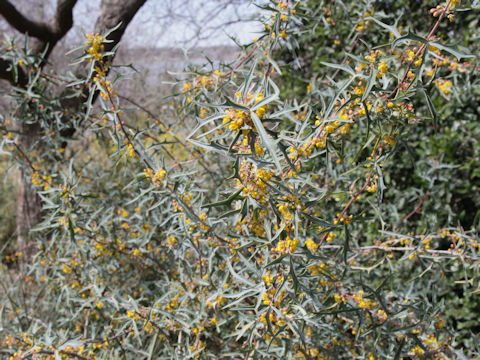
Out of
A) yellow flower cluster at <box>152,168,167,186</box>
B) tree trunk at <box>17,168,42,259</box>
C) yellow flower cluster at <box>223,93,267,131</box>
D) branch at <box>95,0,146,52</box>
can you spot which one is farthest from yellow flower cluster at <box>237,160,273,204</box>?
tree trunk at <box>17,168,42,259</box>

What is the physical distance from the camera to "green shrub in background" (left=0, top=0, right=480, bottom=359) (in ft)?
3.75

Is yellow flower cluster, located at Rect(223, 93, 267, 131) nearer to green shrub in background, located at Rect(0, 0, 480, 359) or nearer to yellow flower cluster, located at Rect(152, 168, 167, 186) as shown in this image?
green shrub in background, located at Rect(0, 0, 480, 359)

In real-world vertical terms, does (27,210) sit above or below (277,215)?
below

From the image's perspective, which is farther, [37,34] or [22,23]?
[37,34]

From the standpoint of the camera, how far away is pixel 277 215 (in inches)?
44.4

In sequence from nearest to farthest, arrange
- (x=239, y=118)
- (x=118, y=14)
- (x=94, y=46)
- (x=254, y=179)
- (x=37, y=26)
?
(x=239, y=118)
(x=254, y=179)
(x=94, y=46)
(x=118, y=14)
(x=37, y=26)

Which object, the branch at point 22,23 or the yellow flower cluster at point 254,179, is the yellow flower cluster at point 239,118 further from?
the branch at point 22,23

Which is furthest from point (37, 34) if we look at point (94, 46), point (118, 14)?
point (94, 46)

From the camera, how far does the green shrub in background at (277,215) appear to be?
114 cm

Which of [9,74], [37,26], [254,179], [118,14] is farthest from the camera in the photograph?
[37,26]

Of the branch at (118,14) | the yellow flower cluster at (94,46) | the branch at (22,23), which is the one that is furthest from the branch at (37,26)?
the yellow flower cluster at (94,46)

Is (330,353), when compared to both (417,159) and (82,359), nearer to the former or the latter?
(82,359)

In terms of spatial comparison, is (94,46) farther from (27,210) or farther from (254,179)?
(27,210)

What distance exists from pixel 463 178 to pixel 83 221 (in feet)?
9.10
